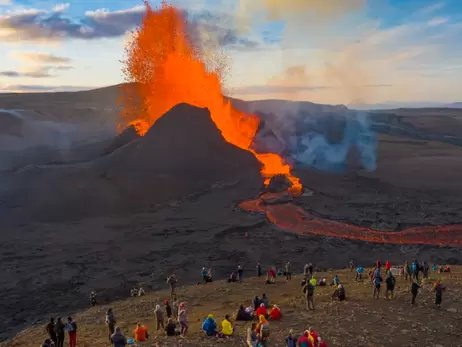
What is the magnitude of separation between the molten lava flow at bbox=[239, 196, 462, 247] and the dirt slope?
16302 mm

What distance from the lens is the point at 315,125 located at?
10162 centimetres

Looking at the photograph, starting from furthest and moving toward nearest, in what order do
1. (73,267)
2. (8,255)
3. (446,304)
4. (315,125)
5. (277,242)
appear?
(315,125) → (277,242) → (8,255) → (73,267) → (446,304)

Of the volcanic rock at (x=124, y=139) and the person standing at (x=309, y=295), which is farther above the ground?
the volcanic rock at (x=124, y=139)

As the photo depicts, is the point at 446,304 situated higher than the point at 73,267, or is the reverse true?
the point at 446,304

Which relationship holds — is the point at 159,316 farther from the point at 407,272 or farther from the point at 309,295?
the point at 407,272

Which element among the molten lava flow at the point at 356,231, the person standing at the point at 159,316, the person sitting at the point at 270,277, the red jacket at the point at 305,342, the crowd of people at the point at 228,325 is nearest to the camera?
the red jacket at the point at 305,342

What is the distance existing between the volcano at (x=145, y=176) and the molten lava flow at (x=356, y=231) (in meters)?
8.16

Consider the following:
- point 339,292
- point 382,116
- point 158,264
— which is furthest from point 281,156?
point 382,116

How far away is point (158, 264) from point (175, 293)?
10.3 meters

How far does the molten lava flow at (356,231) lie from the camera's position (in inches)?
1724

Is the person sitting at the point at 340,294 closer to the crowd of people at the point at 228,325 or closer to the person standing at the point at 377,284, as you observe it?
the crowd of people at the point at 228,325

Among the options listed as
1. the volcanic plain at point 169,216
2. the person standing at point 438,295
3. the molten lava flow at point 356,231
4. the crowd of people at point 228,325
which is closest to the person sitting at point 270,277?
the crowd of people at point 228,325

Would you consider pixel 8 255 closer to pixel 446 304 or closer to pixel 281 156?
pixel 446 304

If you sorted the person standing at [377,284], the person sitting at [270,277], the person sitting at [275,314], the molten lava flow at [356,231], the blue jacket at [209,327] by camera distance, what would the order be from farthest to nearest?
the molten lava flow at [356,231] < the person sitting at [270,277] < the person standing at [377,284] < the person sitting at [275,314] < the blue jacket at [209,327]
